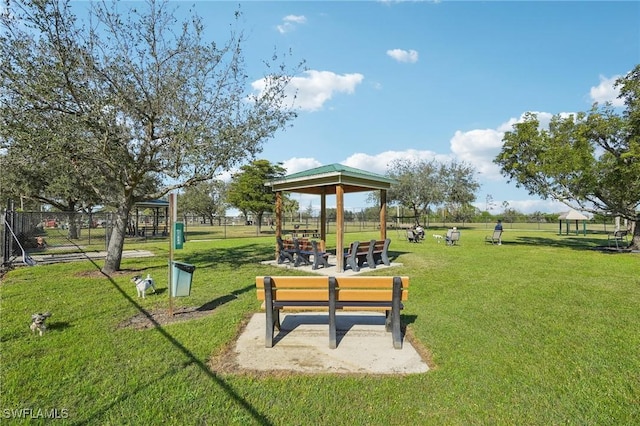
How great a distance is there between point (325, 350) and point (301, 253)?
245 inches

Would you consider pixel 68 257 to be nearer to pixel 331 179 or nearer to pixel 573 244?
pixel 331 179

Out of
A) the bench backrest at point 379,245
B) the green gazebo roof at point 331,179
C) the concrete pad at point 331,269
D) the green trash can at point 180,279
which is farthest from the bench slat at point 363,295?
the bench backrest at point 379,245

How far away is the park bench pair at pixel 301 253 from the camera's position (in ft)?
32.0

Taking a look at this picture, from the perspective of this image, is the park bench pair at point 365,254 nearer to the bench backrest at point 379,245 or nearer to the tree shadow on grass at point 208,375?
the bench backrest at point 379,245

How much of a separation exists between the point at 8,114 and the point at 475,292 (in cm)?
1059

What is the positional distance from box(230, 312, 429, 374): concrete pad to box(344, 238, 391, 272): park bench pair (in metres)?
4.45

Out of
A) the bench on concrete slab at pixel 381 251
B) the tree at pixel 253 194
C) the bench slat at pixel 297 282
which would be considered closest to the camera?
the bench slat at pixel 297 282

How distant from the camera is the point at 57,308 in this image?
5.53m

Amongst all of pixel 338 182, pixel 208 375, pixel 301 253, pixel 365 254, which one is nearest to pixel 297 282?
pixel 208 375

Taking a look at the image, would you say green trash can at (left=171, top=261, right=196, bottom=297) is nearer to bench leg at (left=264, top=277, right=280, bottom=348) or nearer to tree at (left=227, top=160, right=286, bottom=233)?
bench leg at (left=264, top=277, right=280, bottom=348)

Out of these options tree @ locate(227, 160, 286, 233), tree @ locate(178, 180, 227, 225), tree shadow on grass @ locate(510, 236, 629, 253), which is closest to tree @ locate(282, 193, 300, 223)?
tree @ locate(227, 160, 286, 233)

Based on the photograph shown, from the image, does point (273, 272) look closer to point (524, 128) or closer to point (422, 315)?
point (422, 315)

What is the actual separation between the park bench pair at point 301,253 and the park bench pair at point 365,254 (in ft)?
2.44

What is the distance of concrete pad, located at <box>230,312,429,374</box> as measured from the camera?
342cm
